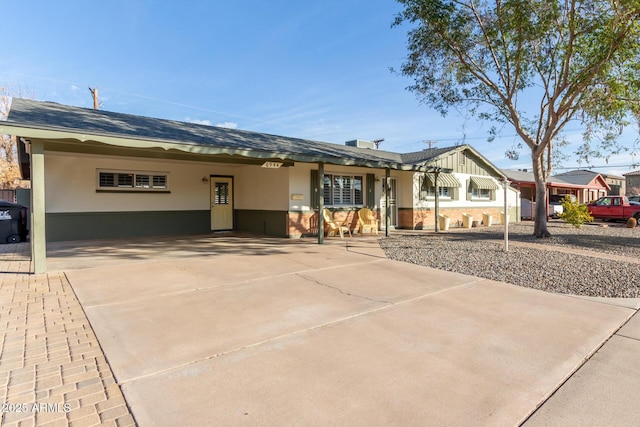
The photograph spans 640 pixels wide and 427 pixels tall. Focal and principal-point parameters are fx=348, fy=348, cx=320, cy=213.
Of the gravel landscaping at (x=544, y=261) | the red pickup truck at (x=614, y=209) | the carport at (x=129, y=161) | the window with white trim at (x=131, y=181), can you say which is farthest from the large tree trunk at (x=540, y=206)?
the window with white trim at (x=131, y=181)

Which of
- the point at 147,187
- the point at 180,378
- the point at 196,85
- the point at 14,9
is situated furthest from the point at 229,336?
the point at 196,85

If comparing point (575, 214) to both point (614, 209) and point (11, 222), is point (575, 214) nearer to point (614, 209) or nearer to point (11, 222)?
point (614, 209)

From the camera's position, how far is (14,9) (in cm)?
966

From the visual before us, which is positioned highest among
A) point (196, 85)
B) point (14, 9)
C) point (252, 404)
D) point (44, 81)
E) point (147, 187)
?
point (44, 81)

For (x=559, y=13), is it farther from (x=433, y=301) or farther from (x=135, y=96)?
(x=135, y=96)

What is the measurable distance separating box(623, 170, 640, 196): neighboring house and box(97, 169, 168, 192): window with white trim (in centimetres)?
6124

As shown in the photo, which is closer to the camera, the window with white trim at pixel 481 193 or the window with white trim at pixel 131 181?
the window with white trim at pixel 131 181

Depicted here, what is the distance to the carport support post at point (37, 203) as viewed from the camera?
6086 mm

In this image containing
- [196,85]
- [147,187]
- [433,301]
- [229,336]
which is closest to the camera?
[229,336]

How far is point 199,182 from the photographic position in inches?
526

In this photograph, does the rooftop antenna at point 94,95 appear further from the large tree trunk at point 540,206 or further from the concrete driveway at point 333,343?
the large tree trunk at point 540,206

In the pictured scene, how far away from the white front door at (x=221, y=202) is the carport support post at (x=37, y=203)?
7525 millimetres

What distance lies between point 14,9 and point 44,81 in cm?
1692

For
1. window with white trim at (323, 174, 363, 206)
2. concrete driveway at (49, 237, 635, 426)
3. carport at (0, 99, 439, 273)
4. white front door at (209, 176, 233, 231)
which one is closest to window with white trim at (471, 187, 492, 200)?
carport at (0, 99, 439, 273)
